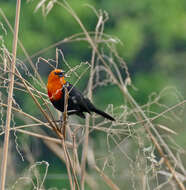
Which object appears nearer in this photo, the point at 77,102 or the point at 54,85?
the point at 54,85

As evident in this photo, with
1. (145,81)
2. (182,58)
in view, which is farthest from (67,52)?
(182,58)

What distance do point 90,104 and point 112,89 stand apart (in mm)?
16663

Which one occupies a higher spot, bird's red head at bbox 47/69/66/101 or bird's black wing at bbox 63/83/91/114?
bird's red head at bbox 47/69/66/101

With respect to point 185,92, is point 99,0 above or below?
above

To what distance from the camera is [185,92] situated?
52.1 ft

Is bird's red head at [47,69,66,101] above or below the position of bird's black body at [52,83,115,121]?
above

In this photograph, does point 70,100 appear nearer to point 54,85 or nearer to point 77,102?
point 77,102

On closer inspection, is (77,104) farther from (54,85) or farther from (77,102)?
(54,85)

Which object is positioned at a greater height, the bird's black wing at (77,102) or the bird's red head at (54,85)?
the bird's red head at (54,85)

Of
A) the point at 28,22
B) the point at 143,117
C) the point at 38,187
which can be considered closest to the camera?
the point at 38,187

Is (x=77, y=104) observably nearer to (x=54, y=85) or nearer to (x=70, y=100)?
(x=70, y=100)

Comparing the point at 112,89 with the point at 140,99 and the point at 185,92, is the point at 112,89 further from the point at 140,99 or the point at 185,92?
the point at 185,92

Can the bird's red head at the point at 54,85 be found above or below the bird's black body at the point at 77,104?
above

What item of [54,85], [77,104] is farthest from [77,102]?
[54,85]
